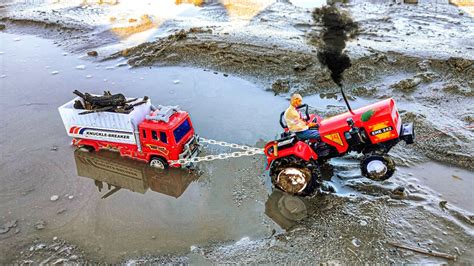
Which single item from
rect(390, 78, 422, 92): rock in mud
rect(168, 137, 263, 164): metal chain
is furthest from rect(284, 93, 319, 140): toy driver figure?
rect(390, 78, 422, 92): rock in mud

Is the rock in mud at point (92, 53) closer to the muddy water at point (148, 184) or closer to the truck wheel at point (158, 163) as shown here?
the muddy water at point (148, 184)

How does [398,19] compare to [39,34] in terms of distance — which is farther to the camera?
[39,34]

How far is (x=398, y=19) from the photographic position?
16484mm

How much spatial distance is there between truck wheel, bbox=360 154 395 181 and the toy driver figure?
1122 millimetres

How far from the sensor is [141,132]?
8906 millimetres

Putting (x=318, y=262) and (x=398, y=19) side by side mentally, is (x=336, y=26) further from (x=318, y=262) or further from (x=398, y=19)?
(x=318, y=262)

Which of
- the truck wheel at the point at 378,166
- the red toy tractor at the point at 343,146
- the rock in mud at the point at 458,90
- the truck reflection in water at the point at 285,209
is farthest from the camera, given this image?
the rock in mud at the point at 458,90

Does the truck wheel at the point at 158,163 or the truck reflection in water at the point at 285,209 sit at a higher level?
the truck wheel at the point at 158,163

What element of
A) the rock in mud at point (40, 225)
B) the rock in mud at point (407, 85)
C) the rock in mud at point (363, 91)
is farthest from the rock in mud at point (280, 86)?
the rock in mud at point (40, 225)

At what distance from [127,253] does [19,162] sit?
491cm

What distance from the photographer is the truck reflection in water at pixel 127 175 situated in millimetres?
8828

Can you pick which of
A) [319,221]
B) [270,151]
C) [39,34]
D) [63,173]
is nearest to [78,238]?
[63,173]

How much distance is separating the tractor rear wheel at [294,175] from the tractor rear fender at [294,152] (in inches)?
3.8

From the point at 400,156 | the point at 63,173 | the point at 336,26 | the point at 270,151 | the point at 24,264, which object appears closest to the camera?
the point at 24,264
